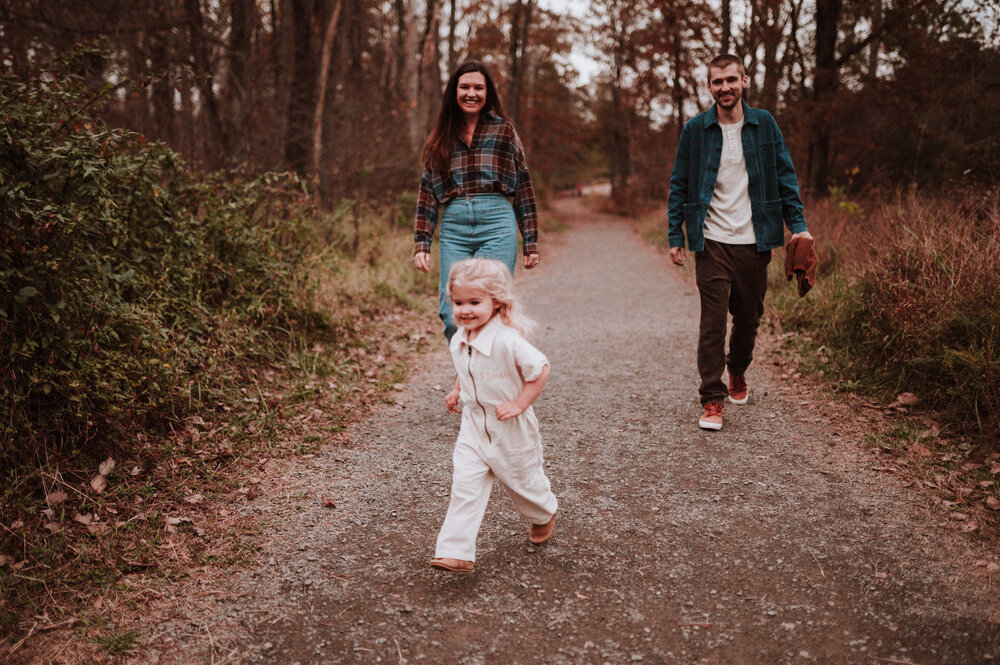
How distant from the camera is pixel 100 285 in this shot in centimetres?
374

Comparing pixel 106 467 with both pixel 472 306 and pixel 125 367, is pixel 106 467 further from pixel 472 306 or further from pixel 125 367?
pixel 472 306

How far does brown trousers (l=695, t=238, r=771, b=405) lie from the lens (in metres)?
4.47

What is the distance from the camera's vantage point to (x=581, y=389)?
564cm

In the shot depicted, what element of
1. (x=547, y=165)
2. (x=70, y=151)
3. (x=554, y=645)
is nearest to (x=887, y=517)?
(x=554, y=645)

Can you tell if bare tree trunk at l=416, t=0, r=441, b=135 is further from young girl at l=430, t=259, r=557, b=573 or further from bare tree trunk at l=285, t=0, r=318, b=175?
young girl at l=430, t=259, r=557, b=573

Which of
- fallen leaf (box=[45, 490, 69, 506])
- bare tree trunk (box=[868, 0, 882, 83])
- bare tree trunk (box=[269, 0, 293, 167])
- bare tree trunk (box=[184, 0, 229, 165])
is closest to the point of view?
fallen leaf (box=[45, 490, 69, 506])

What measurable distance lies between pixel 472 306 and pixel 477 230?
1609 millimetres

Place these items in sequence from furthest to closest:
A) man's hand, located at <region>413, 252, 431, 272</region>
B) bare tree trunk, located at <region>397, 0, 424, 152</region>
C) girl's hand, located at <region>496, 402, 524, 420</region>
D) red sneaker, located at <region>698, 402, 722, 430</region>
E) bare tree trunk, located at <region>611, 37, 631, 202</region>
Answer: bare tree trunk, located at <region>611, 37, 631, 202</region> < bare tree trunk, located at <region>397, 0, 424, 152</region> < red sneaker, located at <region>698, 402, 722, 430</region> < man's hand, located at <region>413, 252, 431, 272</region> < girl's hand, located at <region>496, 402, 524, 420</region>

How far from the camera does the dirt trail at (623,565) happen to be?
248cm

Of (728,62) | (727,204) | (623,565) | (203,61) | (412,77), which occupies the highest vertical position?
(412,77)

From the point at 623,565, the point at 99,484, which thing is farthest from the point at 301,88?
the point at 623,565

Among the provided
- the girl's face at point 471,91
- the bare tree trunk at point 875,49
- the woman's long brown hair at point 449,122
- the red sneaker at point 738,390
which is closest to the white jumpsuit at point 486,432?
the woman's long brown hair at point 449,122

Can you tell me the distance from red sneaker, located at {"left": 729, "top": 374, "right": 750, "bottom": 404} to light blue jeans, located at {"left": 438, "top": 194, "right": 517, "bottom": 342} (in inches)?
81.8

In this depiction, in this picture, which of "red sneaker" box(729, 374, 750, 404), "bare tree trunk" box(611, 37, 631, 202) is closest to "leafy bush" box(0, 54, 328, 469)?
"red sneaker" box(729, 374, 750, 404)
